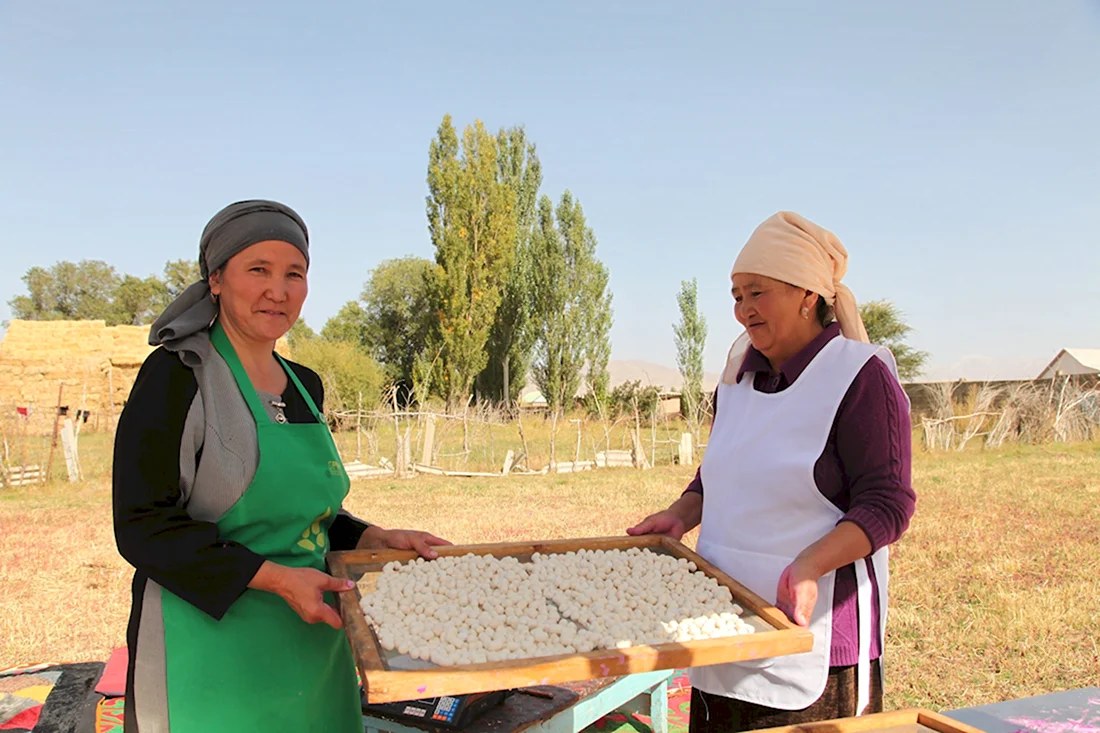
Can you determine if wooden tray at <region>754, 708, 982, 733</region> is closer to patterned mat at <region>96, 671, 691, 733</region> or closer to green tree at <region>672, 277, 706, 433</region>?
patterned mat at <region>96, 671, 691, 733</region>

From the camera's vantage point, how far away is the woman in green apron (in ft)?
4.79

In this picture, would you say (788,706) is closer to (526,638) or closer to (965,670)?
(526,638)

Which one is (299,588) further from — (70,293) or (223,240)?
(70,293)

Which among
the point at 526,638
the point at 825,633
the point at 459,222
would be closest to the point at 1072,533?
the point at 825,633

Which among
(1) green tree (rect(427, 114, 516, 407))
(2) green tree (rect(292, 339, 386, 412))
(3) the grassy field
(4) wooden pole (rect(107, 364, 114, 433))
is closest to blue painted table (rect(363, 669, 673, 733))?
(3) the grassy field

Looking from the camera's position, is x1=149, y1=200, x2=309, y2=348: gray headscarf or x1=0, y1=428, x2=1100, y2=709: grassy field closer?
x1=149, y1=200, x2=309, y2=348: gray headscarf

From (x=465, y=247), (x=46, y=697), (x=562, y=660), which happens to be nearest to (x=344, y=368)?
(x=465, y=247)

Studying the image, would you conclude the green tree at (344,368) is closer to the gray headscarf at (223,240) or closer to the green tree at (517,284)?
the green tree at (517,284)

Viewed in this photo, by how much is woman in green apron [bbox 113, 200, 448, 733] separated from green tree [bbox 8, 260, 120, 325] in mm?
48047

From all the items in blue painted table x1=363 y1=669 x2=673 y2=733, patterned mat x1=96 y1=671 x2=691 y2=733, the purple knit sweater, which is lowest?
patterned mat x1=96 y1=671 x2=691 y2=733

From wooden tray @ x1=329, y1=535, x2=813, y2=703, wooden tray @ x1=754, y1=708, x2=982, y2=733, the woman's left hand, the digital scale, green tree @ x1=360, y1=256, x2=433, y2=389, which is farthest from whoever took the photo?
green tree @ x1=360, y1=256, x2=433, y2=389

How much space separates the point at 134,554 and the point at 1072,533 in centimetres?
845

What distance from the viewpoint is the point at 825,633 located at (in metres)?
1.71

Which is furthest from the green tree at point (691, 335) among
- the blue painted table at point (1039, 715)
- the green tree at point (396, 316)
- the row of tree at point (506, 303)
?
the blue painted table at point (1039, 715)
